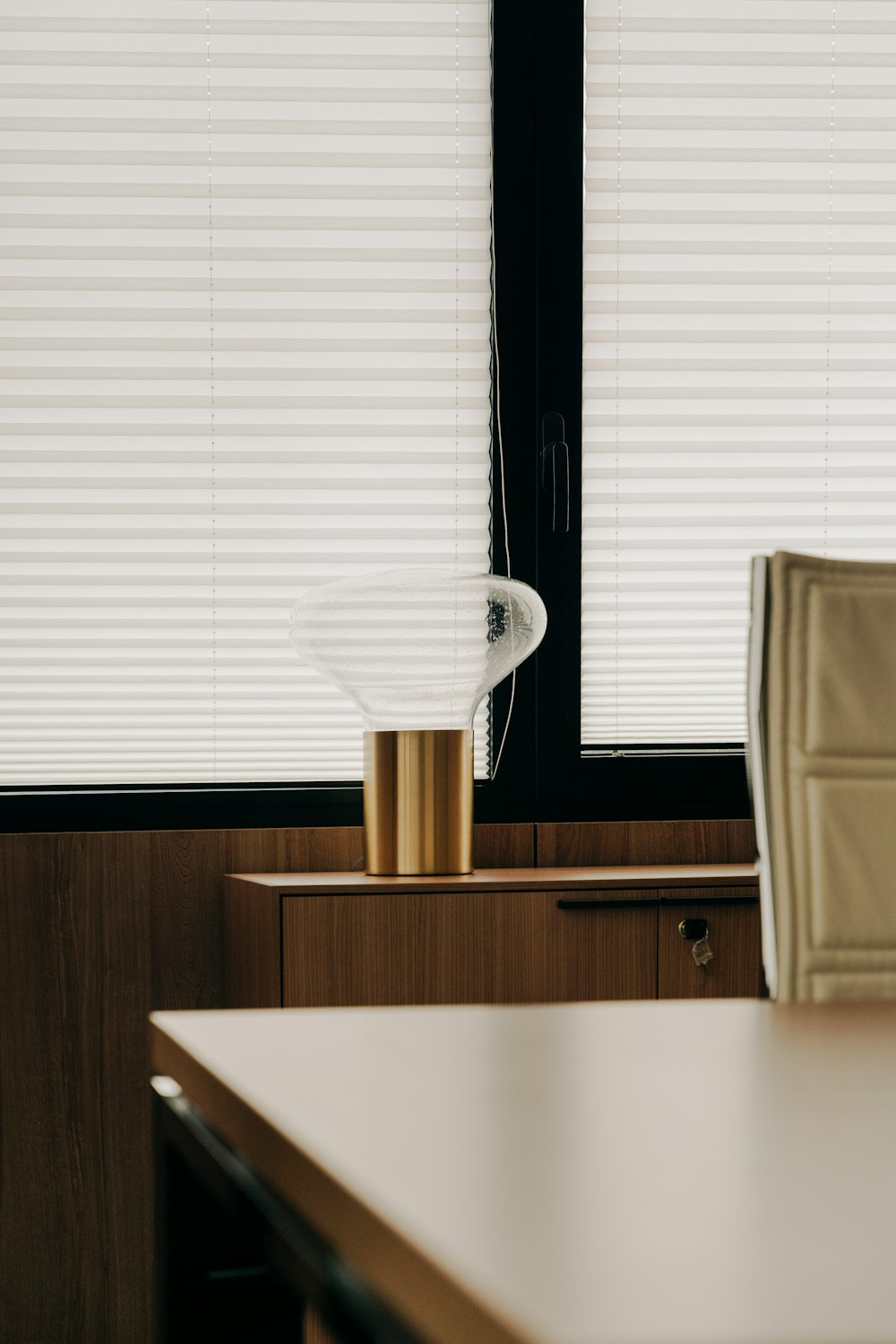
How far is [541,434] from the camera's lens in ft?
7.58

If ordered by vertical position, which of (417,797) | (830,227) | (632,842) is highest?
(830,227)

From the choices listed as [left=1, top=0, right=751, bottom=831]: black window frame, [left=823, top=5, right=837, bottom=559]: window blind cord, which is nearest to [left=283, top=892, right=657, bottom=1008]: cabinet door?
[left=1, top=0, right=751, bottom=831]: black window frame

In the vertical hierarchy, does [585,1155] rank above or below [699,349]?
below

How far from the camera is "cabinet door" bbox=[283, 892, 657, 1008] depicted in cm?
188

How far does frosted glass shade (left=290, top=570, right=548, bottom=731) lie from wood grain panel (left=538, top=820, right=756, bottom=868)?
35 centimetres

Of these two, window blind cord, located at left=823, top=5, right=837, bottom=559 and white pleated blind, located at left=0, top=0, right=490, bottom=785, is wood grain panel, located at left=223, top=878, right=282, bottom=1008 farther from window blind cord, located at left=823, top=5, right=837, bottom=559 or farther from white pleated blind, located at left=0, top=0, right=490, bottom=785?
window blind cord, located at left=823, top=5, right=837, bottom=559

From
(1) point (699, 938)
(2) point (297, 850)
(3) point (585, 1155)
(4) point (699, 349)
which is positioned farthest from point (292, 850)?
(3) point (585, 1155)

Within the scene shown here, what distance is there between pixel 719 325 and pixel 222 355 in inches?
34.7

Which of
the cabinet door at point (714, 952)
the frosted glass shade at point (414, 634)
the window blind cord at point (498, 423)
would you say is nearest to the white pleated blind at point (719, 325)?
the window blind cord at point (498, 423)

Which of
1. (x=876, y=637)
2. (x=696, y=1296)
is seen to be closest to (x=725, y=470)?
(x=876, y=637)

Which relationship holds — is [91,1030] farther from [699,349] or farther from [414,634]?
[699,349]

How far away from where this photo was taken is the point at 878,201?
2396mm

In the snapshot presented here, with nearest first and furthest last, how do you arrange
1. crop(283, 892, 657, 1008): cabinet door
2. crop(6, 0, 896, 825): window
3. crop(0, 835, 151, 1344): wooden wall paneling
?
crop(283, 892, 657, 1008): cabinet door
crop(0, 835, 151, 1344): wooden wall paneling
crop(6, 0, 896, 825): window

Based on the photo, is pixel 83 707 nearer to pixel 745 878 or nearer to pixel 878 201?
pixel 745 878
